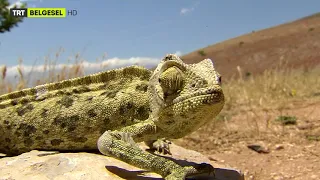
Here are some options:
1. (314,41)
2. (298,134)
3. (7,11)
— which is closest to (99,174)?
(298,134)

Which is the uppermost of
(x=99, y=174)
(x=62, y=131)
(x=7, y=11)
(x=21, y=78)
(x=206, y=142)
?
(x=7, y=11)

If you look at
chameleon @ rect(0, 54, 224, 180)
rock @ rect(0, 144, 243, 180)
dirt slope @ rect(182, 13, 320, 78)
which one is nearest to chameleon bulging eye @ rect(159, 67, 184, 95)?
chameleon @ rect(0, 54, 224, 180)

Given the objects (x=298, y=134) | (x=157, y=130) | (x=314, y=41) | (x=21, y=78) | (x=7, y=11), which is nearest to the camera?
(x=157, y=130)

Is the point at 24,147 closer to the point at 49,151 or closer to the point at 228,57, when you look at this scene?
the point at 49,151

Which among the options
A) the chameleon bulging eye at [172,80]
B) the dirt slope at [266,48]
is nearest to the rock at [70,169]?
the chameleon bulging eye at [172,80]

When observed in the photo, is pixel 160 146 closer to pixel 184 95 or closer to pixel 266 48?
pixel 184 95

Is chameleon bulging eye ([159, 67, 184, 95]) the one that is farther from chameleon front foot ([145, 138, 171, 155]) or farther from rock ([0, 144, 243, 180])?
chameleon front foot ([145, 138, 171, 155])

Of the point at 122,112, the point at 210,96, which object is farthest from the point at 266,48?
the point at 210,96
